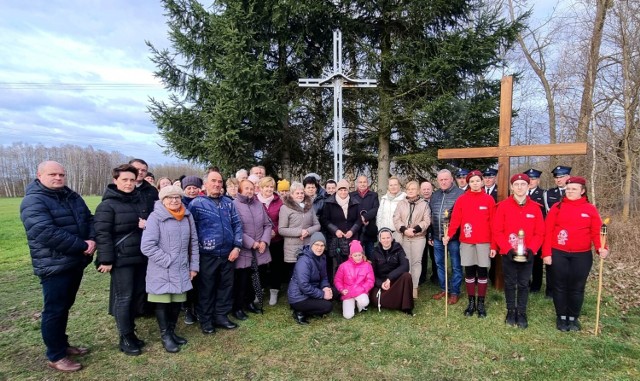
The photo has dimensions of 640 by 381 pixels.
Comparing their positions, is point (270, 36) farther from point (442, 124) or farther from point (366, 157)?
point (442, 124)

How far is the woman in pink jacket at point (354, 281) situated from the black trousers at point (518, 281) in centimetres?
180

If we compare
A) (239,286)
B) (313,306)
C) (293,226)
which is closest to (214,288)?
(239,286)

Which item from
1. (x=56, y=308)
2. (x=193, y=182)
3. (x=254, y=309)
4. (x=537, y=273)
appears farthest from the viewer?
(x=537, y=273)

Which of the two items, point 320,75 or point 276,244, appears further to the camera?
point 320,75

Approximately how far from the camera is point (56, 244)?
11.5 ft

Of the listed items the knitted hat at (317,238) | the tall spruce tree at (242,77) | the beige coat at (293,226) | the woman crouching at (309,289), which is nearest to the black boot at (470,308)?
the woman crouching at (309,289)

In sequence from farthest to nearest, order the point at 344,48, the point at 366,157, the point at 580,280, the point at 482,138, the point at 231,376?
the point at 366,157 → the point at 344,48 → the point at 482,138 → the point at 580,280 → the point at 231,376

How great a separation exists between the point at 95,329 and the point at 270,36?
7.93m

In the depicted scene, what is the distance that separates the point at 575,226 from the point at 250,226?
13.8 ft

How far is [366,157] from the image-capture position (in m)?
11.1

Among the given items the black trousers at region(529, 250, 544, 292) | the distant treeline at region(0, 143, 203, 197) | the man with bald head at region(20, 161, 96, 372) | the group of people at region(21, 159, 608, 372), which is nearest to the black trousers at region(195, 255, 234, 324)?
the group of people at region(21, 159, 608, 372)

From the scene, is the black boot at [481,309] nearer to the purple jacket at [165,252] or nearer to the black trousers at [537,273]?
the black trousers at [537,273]

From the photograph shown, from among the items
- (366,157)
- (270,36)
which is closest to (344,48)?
(270,36)

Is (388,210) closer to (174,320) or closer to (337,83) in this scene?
(174,320)
